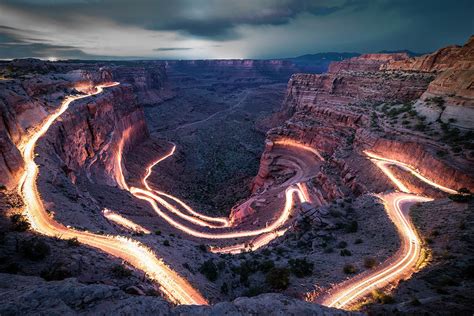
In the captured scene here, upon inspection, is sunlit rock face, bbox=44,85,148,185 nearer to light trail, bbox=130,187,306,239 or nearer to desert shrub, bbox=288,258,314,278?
light trail, bbox=130,187,306,239

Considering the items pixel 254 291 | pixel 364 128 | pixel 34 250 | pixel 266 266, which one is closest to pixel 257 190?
pixel 364 128

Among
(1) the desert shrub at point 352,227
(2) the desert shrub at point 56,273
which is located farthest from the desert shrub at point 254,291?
(1) the desert shrub at point 352,227

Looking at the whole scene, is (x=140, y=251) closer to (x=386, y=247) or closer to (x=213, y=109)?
(x=386, y=247)

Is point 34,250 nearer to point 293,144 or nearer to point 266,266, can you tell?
point 266,266

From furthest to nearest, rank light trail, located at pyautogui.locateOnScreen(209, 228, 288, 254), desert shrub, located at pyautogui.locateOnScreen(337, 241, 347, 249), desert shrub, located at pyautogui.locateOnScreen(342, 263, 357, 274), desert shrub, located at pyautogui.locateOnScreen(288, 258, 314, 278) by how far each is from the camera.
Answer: light trail, located at pyautogui.locateOnScreen(209, 228, 288, 254) < desert shrub, located at pyautogui.locateOnScreen(337, 241, 347, 249) < desert shrub, located at pyautogui.locateOnScreen(288, 258, 314, 278) < desert shrub, located at pyautogui.locateOnScreen(342, 263, 357, 274)

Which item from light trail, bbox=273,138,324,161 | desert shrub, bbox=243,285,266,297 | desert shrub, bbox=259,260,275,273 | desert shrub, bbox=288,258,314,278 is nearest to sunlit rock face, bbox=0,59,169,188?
desert shrub, bbox=243,285,266,297

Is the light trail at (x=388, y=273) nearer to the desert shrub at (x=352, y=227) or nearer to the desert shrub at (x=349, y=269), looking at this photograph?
the desert shrub at (x=349, y=269)

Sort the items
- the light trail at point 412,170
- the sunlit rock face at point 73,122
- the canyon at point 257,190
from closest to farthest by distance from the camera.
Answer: the canyon at point 257,190 → the sunlit rock face at point 73,122 → the light trail at point 412,170
